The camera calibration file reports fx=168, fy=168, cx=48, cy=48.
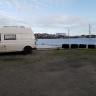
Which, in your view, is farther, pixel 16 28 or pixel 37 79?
pixel 16 28

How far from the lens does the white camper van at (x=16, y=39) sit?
551 inches

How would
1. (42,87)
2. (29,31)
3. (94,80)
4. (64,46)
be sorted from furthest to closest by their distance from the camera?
(64,46) → (29,31) → (94,80) → (42,87)

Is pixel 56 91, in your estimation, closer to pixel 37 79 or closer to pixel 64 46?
pixel 37 79

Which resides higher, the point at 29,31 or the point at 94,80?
the point at 29,31

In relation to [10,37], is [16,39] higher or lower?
lower

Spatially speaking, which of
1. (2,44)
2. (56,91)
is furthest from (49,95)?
(2,44)

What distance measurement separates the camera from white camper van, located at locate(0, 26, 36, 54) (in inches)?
551

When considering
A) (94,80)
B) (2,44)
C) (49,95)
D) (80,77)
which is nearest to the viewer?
(49,95)

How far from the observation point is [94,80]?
6281 mm

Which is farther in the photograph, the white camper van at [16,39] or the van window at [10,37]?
the van window at [10,37]

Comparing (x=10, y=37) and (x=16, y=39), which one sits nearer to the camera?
(x=10, y=37)

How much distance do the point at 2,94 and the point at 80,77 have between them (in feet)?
10.6

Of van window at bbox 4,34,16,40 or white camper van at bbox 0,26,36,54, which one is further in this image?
van window at bbox 4,34,16,40

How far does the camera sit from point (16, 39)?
14398mm
